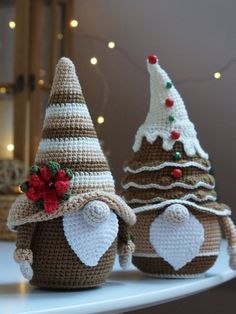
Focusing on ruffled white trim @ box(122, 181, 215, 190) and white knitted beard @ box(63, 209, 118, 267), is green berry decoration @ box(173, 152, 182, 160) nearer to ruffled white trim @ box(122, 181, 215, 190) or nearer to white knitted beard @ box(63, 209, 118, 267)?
ruffled white trim @ box(122, 181, 215, 190)

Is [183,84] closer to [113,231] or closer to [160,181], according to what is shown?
[160,181]

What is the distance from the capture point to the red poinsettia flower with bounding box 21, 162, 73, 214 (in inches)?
21.3

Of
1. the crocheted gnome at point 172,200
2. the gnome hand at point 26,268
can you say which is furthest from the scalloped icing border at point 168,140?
the gnome hand at point 26,268

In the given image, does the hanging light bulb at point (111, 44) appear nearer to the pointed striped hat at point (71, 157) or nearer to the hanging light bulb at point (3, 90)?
the hanging light bulb at point (3, 90)

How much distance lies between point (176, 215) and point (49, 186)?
153mm

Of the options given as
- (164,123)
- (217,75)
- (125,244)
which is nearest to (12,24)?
(217,75)

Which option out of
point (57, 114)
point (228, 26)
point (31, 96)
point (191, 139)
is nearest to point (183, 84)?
point (228, 26)

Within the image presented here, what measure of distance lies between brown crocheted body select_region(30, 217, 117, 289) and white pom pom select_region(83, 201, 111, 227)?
0.03 meters

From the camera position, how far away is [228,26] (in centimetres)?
122

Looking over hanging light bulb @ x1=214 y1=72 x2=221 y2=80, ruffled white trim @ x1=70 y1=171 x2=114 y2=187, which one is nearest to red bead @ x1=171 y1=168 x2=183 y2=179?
ruffled white trim @ x1=70 y1=171 x2=114 y2=187

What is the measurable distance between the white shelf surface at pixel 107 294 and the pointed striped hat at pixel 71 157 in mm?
66

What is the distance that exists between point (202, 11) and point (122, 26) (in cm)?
21

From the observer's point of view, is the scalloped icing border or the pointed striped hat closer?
the pointed striped hat

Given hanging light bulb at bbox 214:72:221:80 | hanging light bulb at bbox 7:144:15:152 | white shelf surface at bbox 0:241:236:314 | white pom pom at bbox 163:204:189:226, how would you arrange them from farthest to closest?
hanging light bulb at bbox 7:144:15:152 < hanging light bulb at bbox 214:72:221:80 < white pom pom at bbox 163:204:189:226 < white shelf surface at bbox 0:241:236:314
